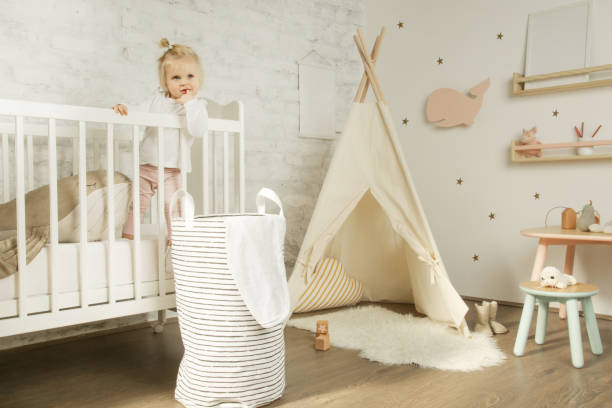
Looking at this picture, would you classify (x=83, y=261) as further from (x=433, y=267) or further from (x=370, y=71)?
(x=370, y=71)

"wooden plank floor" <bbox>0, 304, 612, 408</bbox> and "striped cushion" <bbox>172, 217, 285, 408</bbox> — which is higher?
"striped cushion" <bbox>172, 217, 285, 408</bbox>

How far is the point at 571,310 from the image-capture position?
189 cm

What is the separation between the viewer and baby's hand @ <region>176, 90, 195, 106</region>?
6.29 ft

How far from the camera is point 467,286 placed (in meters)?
3.20

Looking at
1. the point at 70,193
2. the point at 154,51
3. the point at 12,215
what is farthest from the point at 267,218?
the point at 154,51

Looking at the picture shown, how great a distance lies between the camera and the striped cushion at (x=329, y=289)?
2.70 metres

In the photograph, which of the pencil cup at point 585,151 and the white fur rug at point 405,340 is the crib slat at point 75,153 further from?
the pencil cup at point 585,151

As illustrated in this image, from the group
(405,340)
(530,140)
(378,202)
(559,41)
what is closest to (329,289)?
(378,202)

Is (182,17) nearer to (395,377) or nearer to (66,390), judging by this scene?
(66,390)

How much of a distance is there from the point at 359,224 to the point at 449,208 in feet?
2.17

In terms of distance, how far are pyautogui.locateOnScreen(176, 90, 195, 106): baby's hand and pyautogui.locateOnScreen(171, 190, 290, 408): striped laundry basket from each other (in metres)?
0.51

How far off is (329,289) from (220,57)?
54.8 inches

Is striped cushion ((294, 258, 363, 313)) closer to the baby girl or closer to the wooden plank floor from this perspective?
the wooden plank floor

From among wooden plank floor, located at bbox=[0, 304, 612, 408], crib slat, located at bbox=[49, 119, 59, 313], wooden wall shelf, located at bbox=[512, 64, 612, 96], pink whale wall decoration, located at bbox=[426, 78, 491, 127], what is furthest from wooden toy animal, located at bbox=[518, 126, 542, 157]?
crib slat, located at bbox=[49, 119, 59, 313]
